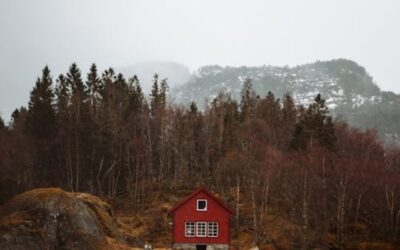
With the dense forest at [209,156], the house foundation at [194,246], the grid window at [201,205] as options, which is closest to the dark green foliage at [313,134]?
the dense forest at [209,156]

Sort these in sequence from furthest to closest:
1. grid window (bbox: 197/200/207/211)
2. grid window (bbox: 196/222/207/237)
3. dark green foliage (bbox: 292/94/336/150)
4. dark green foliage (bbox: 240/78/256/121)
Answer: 1. dark green foliage (bbox: 240/78/256/121)
2. dark green foliage (bbox: 292/94/336/150)
3. grid window (bbox: 197/200/207/211)
4. grid window (bbox: 196/222/207/237)

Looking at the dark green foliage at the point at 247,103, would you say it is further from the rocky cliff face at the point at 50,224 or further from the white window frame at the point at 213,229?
the rocky cliff face at the point at 50,224

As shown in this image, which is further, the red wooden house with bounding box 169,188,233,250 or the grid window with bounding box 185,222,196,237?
the grid window with bounding box 185,222,196,237

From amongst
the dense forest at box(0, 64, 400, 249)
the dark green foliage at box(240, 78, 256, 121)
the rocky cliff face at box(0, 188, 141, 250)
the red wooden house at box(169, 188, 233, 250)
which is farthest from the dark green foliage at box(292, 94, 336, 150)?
the rocky cliff face at box(0, 188, 141, 250)

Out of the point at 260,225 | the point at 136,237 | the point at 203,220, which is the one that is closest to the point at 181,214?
the point at 203,220

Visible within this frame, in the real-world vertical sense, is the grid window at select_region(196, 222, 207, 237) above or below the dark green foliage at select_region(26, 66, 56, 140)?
below

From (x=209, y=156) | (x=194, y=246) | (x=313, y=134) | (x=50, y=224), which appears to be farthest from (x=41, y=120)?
(x=313, y=134)

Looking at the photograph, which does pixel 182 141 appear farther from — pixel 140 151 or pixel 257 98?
pixel 257 98

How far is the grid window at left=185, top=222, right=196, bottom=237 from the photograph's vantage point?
51.3 m

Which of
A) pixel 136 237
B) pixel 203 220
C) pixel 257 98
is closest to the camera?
pixel 136 237

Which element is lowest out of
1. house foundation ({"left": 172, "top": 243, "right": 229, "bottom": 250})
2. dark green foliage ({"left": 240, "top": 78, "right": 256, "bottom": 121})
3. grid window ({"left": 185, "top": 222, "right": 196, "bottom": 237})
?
house foundation ({"left": 172, "top": 243, "right": 229, "bottom": 250})

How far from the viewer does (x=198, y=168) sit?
78.0 meters

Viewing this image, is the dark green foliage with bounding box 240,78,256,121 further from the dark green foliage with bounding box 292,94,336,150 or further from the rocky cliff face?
the rocky cliff face

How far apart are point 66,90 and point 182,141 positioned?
22988mm
